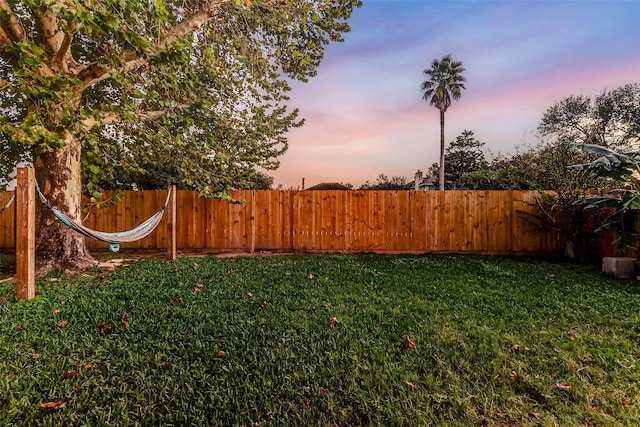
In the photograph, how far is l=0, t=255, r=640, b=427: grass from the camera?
1.70m

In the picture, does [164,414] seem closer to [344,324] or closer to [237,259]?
[344,324]

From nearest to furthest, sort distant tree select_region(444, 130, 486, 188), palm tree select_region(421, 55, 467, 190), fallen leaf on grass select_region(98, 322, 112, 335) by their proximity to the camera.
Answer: fallen leaf on grass select_region(98, 322, 112, 335) < distant tree select_region(444, 130, 486, 188) < palm tree select_region(421, 55, 467, 190)

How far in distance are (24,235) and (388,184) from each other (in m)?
18.1

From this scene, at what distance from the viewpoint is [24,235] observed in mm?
3582

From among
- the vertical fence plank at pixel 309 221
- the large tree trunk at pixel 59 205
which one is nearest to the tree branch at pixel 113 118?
the large tree trunk at pixel 59 205

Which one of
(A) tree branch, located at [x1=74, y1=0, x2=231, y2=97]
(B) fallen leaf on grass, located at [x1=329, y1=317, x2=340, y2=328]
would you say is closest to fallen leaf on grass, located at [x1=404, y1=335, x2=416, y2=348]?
(B) fallen leaf on grass, located at [x1=329, y1=317, x2=340, y2=328]

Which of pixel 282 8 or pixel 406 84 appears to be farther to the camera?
pixel 406 84

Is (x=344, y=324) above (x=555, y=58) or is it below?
below

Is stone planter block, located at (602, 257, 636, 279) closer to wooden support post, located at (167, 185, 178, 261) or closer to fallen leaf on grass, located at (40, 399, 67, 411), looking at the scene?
fallen leaf on grass, located at (40, 399, 67, 411)

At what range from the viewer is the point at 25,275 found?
3562mm

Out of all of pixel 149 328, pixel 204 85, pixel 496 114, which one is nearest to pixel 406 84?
pixel 496 114

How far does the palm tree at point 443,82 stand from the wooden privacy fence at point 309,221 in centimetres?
1565

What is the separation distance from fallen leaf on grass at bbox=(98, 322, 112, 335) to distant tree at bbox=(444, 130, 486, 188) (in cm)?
2147

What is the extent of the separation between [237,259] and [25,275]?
326cm
